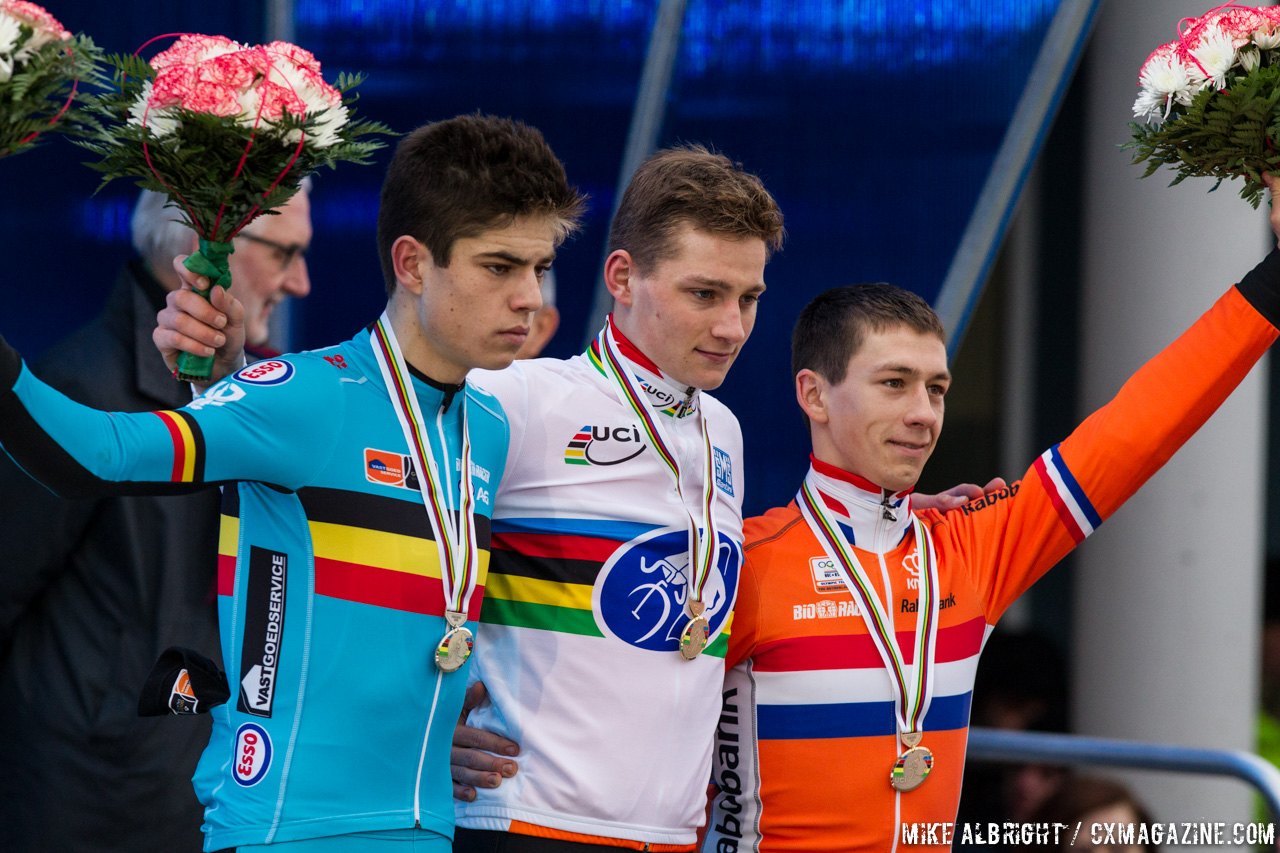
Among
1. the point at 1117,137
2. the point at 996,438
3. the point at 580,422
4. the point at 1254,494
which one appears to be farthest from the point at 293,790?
the point at 996,438

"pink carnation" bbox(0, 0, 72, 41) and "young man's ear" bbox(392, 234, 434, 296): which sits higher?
"pink carnation" bbox(0, 0, 72, 41)

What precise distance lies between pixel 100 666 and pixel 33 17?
6.35 feet

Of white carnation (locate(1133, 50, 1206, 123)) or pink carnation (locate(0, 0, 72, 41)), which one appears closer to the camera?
pink carnation (locate(0, 0, 72, 41))

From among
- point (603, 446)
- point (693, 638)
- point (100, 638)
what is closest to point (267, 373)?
point (603, 446)

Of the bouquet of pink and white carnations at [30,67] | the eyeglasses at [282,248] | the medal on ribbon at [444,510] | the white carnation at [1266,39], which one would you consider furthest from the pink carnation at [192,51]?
the white carnation at [1266,39]

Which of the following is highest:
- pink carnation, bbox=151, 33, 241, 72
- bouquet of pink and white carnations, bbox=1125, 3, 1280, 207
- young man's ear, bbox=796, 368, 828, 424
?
bouquet of pink and white carnations, bbox=1125, 3, 1280, 207

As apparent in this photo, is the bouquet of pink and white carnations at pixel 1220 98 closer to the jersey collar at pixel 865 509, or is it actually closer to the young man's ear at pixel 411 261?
the jersey collar at pixel 865 509

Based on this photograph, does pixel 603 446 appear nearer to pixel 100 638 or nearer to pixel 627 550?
pixel 627 550

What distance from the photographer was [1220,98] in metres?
3.33

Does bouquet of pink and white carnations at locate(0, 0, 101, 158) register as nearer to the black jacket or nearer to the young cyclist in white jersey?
the young cyclist in white jersey

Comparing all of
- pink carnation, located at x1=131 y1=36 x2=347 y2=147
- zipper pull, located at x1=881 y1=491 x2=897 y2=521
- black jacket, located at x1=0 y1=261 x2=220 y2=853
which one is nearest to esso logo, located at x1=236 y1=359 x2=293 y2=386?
pink carnation, located at x1=131 y1=36 x2=347 y2=147

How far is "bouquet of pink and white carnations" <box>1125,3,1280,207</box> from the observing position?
10.9 feet

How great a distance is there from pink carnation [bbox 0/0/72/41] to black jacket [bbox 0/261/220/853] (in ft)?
5.14

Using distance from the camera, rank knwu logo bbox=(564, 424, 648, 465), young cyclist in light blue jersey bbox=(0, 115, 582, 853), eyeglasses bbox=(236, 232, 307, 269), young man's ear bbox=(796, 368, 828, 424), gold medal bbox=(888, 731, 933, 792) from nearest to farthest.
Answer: young cyclist in light blue jersey bbox=(0, 115, 582, 853)
knwu logo bbox=(564, 424, 648, 465)
gold medal bbox=(888, 731, 933, 792)
young man's ear bbox=(796, 368, 828, 424)
eyeglasses bbox=(236, 232, 307, 269)
